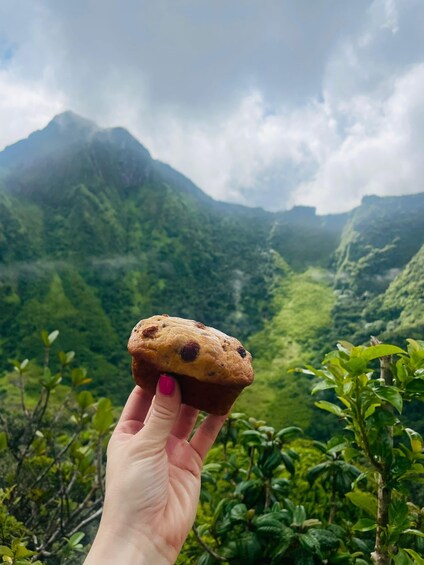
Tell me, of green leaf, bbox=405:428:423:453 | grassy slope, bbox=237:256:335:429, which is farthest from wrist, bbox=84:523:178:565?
grassy slope, bbox=237:256:335:429

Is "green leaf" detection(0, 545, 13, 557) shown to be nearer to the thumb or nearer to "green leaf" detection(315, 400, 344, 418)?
the thumb

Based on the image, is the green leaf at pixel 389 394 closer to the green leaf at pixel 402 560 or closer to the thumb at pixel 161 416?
the green leaf at pixel 402 560

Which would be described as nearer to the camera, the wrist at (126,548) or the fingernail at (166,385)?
the wrist at (126,548)

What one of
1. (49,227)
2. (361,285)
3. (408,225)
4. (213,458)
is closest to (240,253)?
(361,285)

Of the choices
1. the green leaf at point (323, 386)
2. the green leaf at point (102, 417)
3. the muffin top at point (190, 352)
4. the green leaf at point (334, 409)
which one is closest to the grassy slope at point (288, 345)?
the green leaf at point (102, 417)

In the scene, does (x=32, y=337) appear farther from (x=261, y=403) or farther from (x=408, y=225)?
(x=408, y=225)

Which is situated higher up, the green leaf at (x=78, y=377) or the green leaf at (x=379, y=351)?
the green leaf at (x=379, y=351)
